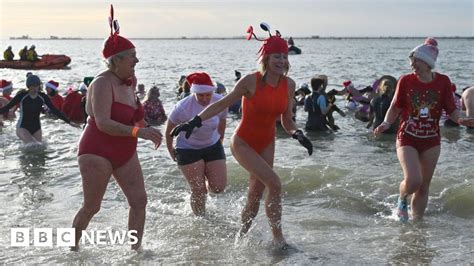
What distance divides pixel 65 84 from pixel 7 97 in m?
15.0

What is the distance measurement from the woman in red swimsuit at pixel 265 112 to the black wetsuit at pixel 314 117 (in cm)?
747

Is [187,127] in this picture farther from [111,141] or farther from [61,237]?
[61,237]

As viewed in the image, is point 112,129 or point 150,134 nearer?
point 150,134

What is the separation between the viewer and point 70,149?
1145 cm

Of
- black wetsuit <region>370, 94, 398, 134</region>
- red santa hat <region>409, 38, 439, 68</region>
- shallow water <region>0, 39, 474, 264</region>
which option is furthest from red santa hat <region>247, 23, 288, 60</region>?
black wetsuit <region>370, 94, 398, 134</region>

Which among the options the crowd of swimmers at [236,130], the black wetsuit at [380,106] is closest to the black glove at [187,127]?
the crowd of swimmers at [236,130]

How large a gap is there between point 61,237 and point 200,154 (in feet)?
5.51

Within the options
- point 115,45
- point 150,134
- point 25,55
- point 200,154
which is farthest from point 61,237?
point 25,55

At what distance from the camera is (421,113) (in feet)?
19.2

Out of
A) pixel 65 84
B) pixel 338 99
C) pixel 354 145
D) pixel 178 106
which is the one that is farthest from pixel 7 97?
pixel 65 84

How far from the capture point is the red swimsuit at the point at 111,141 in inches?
185

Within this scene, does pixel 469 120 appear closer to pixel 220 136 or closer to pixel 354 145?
pixel 220 136

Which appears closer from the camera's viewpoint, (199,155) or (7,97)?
(199,155)

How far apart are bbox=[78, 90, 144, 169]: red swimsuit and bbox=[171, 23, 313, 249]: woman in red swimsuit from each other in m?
0.59
